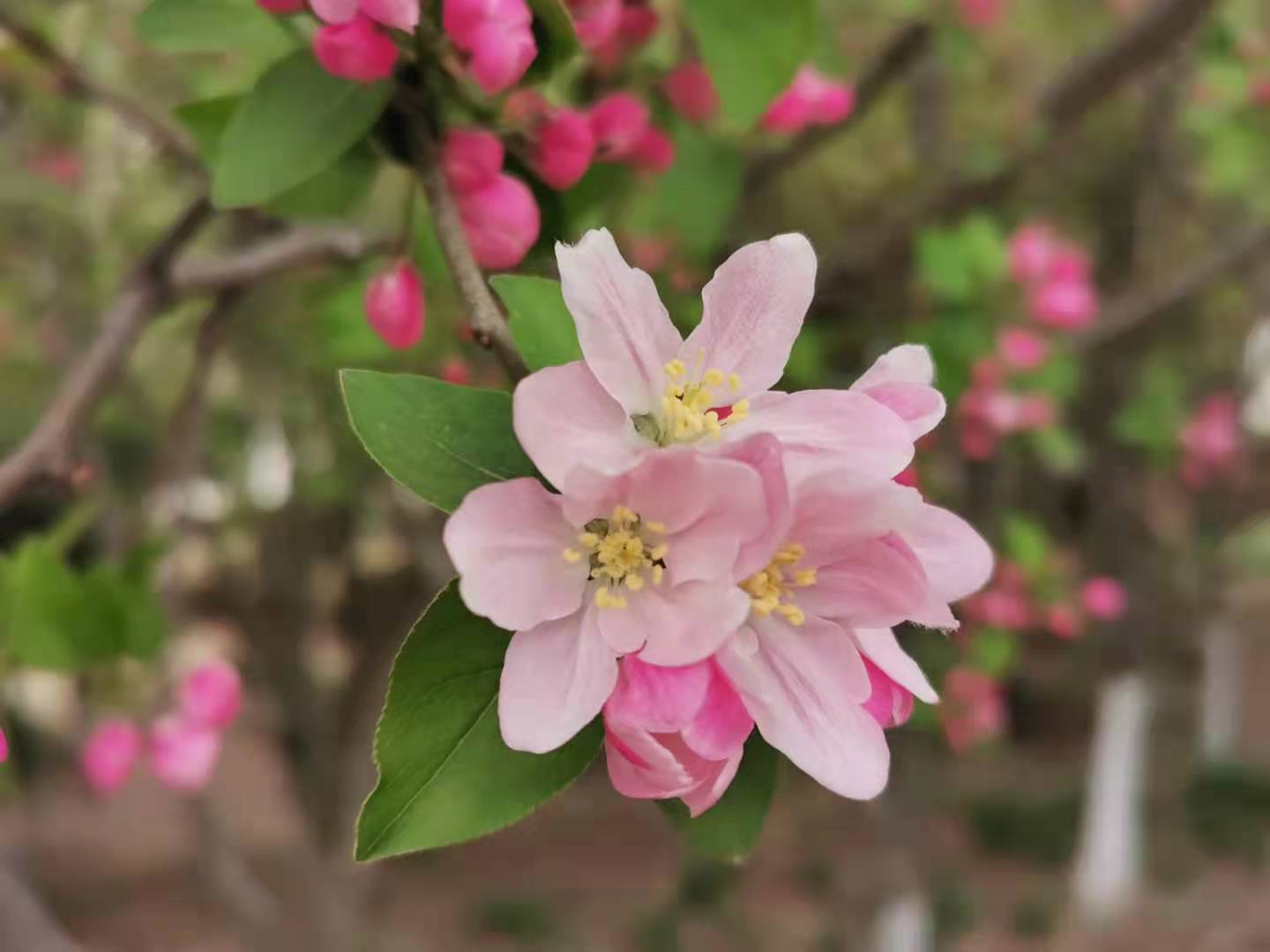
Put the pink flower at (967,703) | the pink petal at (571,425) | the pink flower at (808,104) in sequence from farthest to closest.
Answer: the pink flower at (967,703)
the pink flower at (808,104)
the pink petal at (571,425)

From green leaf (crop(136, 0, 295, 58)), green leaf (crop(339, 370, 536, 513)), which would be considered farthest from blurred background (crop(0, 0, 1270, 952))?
green leaf (crop(339, 370, 536, 513))

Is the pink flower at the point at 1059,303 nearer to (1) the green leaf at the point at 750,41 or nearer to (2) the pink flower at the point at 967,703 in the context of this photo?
(2) the pink flower at the point at 967,703

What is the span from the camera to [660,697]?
409 mm

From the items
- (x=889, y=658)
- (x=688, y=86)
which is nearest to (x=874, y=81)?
(x=688, y=86)

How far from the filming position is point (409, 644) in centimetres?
42

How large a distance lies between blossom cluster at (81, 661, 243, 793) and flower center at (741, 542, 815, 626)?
4.02ft

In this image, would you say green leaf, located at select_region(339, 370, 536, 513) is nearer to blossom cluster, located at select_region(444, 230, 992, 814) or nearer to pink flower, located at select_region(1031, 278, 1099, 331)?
blossom cluster, located at select_region(444, 230, 992, 814)

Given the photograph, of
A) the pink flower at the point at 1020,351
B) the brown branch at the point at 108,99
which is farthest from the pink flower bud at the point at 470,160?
the pink flower at the point at 1020,351

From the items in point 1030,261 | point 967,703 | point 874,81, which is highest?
point 874,81

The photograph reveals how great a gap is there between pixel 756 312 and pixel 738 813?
218 millimetres

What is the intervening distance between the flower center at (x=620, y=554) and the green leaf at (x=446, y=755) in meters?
0.05

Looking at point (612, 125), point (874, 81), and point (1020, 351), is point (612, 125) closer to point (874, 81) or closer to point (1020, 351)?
point (874, 81)

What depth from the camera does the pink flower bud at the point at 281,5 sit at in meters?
0.56

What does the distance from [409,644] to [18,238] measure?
303 cm
